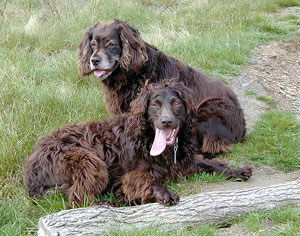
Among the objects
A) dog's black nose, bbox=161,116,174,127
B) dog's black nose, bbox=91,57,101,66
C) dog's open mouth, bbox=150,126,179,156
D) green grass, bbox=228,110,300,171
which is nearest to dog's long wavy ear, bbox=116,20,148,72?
dog's black nose, bbox=91,57,101,66

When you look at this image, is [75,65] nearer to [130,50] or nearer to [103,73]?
[103,73]

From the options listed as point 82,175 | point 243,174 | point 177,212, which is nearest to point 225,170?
point 243,174

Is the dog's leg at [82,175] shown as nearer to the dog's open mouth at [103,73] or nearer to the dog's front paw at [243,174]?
the dog's open mouth at [103,73]

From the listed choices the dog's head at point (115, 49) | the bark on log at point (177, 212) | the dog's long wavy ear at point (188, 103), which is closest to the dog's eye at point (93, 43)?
the dog's head at point (115, 49)

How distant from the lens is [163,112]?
373cm

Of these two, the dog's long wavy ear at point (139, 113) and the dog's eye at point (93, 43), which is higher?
the dog's eye at point (93, 43)

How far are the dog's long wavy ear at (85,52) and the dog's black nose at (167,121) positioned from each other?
6.12ft

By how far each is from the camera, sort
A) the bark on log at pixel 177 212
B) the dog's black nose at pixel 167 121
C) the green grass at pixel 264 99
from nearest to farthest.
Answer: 1. the bark on log at pixel 177 212
2. the dog's black nose at pixel 167 121
3. the green grass at pixel 264 99

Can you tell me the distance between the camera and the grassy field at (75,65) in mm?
4031

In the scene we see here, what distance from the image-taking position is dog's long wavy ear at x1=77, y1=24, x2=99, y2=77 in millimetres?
5087

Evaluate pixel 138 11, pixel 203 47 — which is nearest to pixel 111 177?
pixel 203 47

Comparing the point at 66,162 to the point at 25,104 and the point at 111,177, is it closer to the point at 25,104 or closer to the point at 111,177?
the point at 111,177

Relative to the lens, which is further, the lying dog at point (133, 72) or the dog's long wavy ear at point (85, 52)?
the dog's long wavy ear at point (85, 52)

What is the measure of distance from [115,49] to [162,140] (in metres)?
1.63
